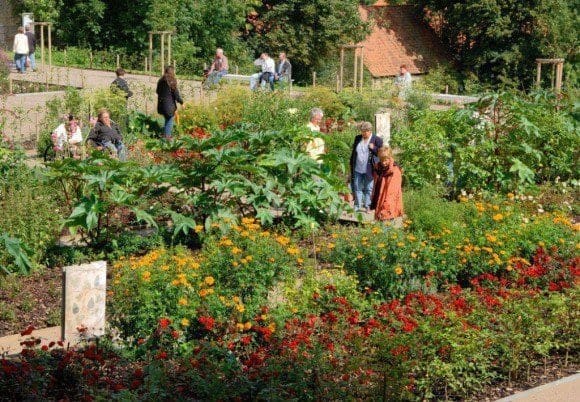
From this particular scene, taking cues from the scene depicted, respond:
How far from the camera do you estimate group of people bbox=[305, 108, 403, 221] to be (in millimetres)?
13359

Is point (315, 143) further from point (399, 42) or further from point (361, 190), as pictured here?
point (399, 42)

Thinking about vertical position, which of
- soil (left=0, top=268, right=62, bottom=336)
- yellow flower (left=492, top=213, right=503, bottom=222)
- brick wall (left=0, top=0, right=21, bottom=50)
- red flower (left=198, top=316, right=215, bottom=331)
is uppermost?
brick wall (left=0, top=0, right=21, bottom=50)

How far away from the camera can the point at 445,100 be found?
90.2 feet

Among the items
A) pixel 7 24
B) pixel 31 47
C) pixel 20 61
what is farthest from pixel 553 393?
pixel 7 24

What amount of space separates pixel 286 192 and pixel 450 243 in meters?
2.23

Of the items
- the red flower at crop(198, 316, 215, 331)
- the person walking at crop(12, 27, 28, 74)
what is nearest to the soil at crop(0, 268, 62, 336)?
A: the red flower at crop(198, 316, 215, 331)

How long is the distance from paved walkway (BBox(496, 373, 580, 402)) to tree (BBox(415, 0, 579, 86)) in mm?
31792

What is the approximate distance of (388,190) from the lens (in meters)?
13.3

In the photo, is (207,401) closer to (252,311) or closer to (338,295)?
(252,311)

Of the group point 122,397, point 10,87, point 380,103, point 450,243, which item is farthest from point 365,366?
point 10,87

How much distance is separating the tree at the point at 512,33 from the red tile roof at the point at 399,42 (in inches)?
78.1

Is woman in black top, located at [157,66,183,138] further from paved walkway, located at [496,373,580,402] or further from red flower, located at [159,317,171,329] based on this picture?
→ paved walkway, located at [496,373,580,402]

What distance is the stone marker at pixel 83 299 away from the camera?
9531mm

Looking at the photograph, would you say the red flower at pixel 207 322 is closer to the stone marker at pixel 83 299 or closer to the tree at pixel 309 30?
the stone marker at pixel 83 299
